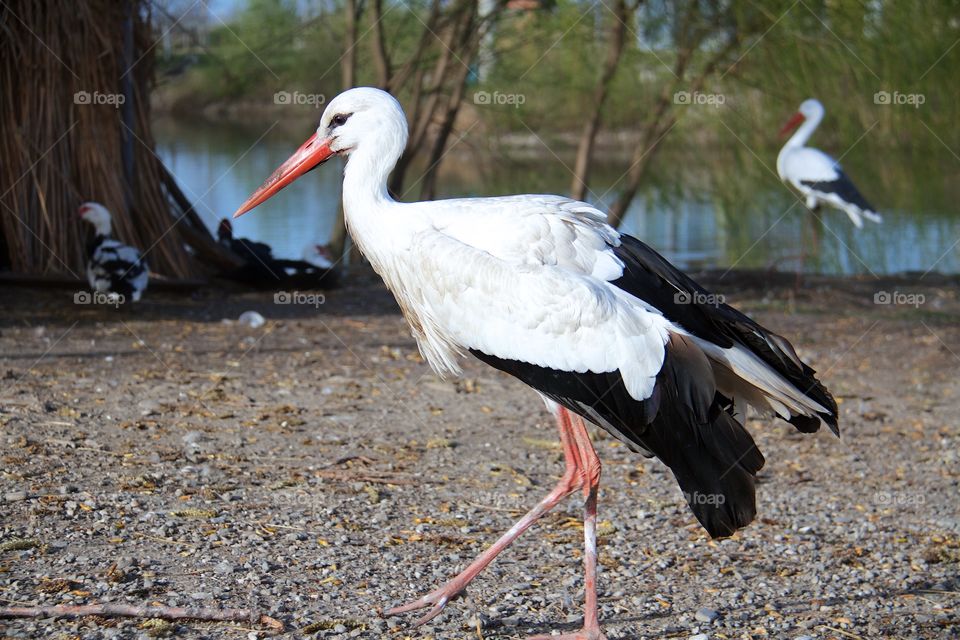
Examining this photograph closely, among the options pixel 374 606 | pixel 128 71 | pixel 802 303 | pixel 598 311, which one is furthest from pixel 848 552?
pixel 128 71

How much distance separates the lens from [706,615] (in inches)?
173

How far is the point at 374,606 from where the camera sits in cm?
427

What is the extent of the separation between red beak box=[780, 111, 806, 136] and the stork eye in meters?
10.4

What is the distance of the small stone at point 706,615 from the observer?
4.38 meters

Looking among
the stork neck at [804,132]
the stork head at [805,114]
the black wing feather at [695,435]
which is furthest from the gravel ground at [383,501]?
the stork head at [805,114]

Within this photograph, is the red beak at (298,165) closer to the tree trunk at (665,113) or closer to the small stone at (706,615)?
the small stone at (706,615)

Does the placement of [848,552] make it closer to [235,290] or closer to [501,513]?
[501,513]

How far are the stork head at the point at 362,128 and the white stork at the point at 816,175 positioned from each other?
376 inches

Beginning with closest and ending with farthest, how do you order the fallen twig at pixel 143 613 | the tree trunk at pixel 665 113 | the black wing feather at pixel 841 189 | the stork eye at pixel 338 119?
the fallen twig at pixel 143 613 < the stork eye at pixel 338 119 < the tree trunk at pixel 665 113 < the black wing feather at pixel 841 189

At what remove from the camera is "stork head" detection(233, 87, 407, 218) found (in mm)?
4676

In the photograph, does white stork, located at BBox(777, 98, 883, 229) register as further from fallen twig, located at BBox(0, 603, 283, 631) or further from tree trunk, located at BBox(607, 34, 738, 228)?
fallen twig, located at BBox(0, 603, 283, 631)

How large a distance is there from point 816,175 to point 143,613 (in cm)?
1104

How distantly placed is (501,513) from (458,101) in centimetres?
769

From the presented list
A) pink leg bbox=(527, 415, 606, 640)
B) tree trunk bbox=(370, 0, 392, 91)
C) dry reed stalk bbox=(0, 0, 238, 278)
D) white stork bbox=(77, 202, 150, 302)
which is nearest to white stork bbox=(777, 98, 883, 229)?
tree trunk bbox=(370, 0, 392, 91)
